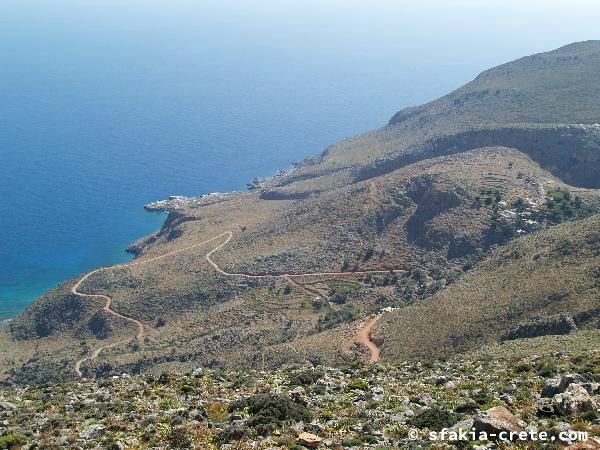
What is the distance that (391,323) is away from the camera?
52.0 meters

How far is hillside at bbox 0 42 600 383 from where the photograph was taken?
4981 centimetres

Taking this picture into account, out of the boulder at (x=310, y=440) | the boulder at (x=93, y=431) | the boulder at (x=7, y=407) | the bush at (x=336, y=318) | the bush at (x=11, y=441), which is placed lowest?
the boulder at (x=310, y=440)

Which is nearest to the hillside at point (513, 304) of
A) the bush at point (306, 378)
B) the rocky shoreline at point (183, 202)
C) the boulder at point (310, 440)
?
the bush at point (306, 378)

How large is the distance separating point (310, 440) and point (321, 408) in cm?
481

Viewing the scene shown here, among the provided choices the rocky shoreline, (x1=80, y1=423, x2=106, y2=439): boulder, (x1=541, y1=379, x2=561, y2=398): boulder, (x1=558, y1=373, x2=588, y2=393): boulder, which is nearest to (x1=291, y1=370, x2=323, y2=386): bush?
(x1=80, y1=423, x2=106, y2=439): boulder

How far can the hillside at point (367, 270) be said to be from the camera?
163 ft

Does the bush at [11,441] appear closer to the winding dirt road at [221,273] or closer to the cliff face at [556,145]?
the winding dirt road at [221,273]


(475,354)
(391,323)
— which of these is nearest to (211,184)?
(391,323)

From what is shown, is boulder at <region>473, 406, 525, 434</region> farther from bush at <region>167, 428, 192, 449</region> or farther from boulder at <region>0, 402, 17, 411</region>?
boulder at <region>0, 402, 17, 411</region>

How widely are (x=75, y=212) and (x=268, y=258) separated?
70016 millimetres

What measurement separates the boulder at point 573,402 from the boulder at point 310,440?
6863mm

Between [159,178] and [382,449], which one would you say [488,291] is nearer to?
[382,449]

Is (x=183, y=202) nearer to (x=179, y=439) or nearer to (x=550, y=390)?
(x=179, y=439)

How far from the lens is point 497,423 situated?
64.4ft
